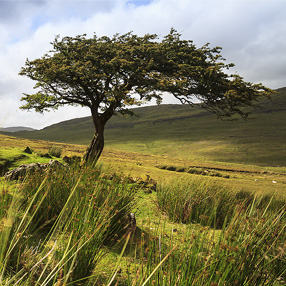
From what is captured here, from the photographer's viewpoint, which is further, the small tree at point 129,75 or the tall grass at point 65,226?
the small tree at point 129,75

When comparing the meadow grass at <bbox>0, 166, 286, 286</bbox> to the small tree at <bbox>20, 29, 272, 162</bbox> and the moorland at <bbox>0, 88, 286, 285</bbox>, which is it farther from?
the small tree at <bbox>20, 29, 272, 162</bbox>

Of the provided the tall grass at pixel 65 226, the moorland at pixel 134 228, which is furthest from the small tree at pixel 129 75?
the tall grass at pixel 65 226

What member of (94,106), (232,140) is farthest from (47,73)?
(232,140)

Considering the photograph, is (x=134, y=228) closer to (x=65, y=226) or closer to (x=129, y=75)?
(x=65, y=226)

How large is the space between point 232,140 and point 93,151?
69.7m

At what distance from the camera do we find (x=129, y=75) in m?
12.9

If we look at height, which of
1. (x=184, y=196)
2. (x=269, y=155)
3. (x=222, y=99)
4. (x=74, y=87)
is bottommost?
(x=269, y=155)

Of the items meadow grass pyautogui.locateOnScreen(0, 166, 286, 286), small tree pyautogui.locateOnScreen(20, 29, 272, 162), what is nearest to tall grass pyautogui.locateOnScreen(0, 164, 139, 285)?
meadow grass pyautogui.locateOnScreen(0, 166, 286, 286)

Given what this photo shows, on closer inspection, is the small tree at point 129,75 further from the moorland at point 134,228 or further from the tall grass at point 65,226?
the tall grass at point 65,226

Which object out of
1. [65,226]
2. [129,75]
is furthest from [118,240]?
[129,75]

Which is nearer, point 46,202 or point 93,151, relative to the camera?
point 46,202

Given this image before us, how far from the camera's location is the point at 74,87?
14.3m

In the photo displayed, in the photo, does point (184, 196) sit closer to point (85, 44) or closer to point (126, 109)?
point (126, 109)

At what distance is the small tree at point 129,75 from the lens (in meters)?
11.9
